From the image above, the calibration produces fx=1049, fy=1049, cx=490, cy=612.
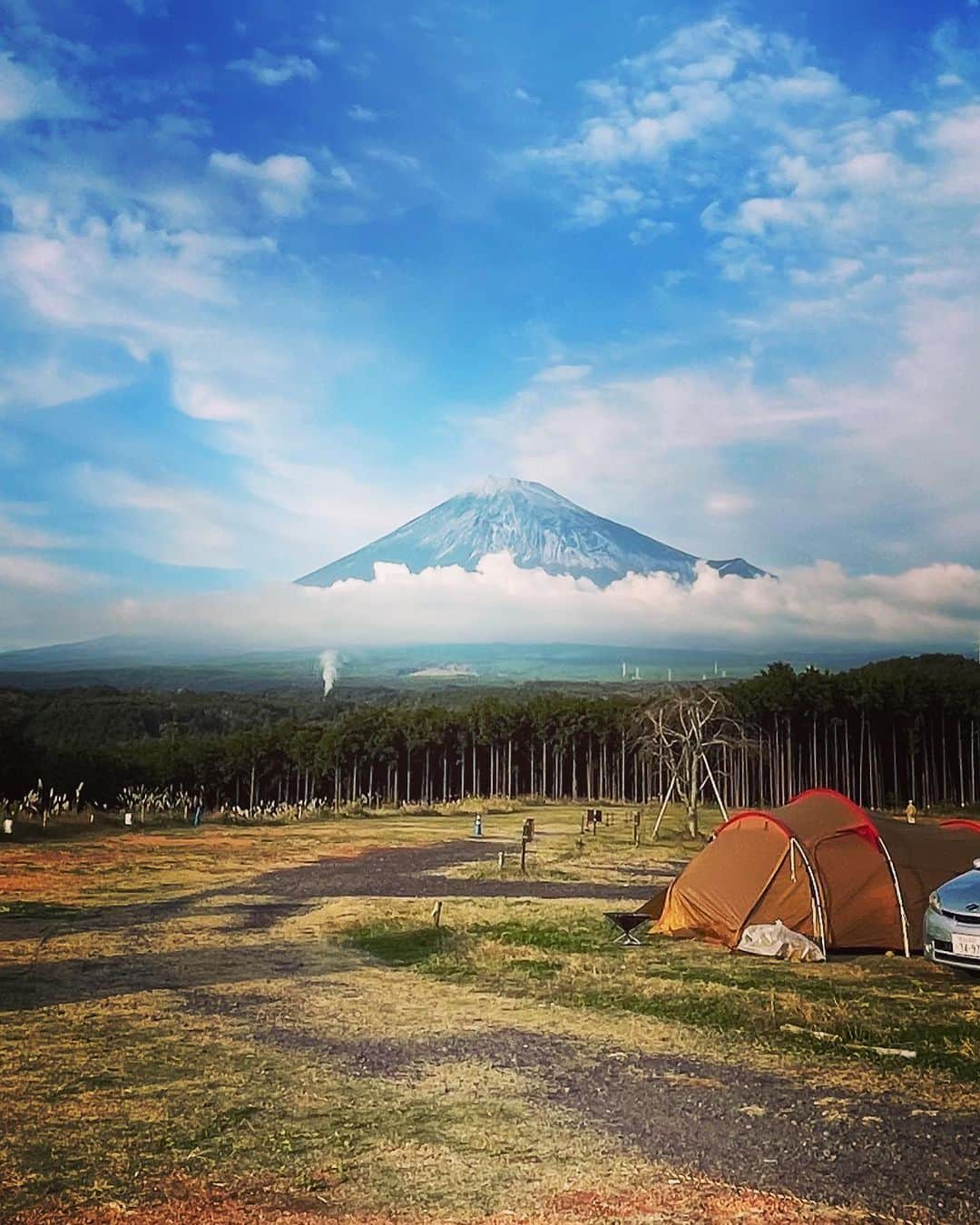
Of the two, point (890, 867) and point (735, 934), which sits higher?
point (890, 867)

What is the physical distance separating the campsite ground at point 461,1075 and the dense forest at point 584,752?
43195 mm

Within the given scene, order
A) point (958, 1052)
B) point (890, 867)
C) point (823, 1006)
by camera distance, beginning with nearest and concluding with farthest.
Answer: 1. point (958, 1052)
2. point (823, 1006)
3. point (890, 867)

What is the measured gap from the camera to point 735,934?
1187 centimetres

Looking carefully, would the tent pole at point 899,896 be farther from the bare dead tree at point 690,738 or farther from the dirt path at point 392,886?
the bare dead tree at point 690,738

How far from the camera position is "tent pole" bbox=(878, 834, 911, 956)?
37.6ft

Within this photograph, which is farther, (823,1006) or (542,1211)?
(823,1006)

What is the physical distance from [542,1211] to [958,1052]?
4.18 m

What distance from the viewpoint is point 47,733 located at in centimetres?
10894

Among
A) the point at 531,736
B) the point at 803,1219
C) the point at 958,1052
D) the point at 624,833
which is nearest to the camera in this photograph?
the point at 803,1219

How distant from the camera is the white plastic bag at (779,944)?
37.0 feet

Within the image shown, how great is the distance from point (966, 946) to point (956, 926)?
19cm

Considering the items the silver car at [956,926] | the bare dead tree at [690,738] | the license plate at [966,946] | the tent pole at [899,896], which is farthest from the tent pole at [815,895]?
the bare dead tree at [690,738]

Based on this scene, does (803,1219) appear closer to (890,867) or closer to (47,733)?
(890,867)

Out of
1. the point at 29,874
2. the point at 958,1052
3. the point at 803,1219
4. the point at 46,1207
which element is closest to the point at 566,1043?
the point at 958,1052
